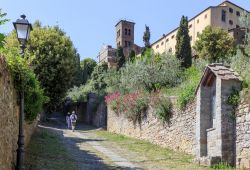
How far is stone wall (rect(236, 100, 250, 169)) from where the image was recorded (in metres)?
13.0

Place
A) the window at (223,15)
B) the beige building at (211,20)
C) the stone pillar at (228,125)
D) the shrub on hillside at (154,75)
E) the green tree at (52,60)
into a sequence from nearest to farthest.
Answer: the stone pillar at (228,125) < the shrub on hillside at (154,75) < the green tree at (52,60) < the beige building at (211,20) < the window at (223,15)

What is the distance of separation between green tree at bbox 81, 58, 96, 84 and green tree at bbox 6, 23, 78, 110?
3974 centimetres

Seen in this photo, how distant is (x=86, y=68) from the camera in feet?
253

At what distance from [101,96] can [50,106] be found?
12.5 metres

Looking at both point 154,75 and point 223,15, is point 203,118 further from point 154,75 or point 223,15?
point 223,15

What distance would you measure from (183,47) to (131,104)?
2443 cm

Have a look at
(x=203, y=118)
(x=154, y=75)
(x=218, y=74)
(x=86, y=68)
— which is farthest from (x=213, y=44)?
(x=218, y=74)

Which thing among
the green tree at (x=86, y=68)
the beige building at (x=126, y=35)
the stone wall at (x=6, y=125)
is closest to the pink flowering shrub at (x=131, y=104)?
the stone wall at (x=6, y=125)

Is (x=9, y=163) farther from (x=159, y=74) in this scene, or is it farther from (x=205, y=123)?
(x=159, y=74)

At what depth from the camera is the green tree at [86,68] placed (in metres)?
73.9

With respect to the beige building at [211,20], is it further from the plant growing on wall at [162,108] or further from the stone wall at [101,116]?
the plant growing on wall at [162,108]

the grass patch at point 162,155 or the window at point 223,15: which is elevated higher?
the window at point 223,15

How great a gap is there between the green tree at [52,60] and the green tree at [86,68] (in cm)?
3974

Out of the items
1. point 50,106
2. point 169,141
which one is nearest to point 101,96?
point 50,106
